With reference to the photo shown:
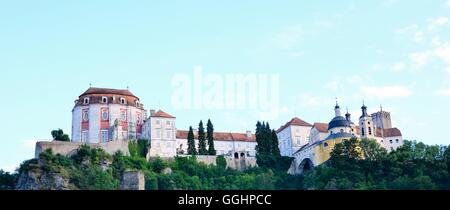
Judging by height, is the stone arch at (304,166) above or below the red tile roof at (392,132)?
below

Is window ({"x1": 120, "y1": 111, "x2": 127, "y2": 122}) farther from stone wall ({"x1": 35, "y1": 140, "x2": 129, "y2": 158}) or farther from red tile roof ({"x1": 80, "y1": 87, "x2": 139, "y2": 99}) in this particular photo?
stone wall ({"x1": 35, "y1": 140, "x2": 129, "y2": 158})

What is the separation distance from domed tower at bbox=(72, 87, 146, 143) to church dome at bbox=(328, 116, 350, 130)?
12339mm

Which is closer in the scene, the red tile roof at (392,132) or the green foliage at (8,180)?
the green foliage at (8,180)

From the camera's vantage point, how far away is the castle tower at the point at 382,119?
158 feet

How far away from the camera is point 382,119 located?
159ft

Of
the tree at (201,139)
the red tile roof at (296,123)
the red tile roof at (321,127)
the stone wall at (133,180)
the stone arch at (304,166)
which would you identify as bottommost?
the stone wall at (133,180)

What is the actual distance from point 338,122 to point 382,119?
880cm

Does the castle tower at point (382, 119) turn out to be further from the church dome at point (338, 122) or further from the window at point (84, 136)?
the window at point (84, 136)

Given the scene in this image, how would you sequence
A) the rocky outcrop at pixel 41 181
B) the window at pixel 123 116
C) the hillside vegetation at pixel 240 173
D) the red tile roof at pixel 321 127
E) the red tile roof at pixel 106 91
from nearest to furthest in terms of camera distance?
the rocky outcrop at pixel 41 181 → the hillside vegetation at pixel 240 173 → the window at pixel 123 116 → the red tile roof at pixel 106 91 → the red tile roof at pixel 321 127

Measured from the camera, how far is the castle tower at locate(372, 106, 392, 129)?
4816 cm

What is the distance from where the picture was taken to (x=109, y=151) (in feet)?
120

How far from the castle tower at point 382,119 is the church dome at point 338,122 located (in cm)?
749

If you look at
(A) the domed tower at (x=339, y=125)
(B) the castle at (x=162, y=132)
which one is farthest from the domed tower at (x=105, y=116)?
(A) the domed tower at (x=339, y=125)

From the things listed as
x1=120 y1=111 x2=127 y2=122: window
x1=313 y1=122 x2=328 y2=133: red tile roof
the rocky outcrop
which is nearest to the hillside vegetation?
the rocky outcrop
